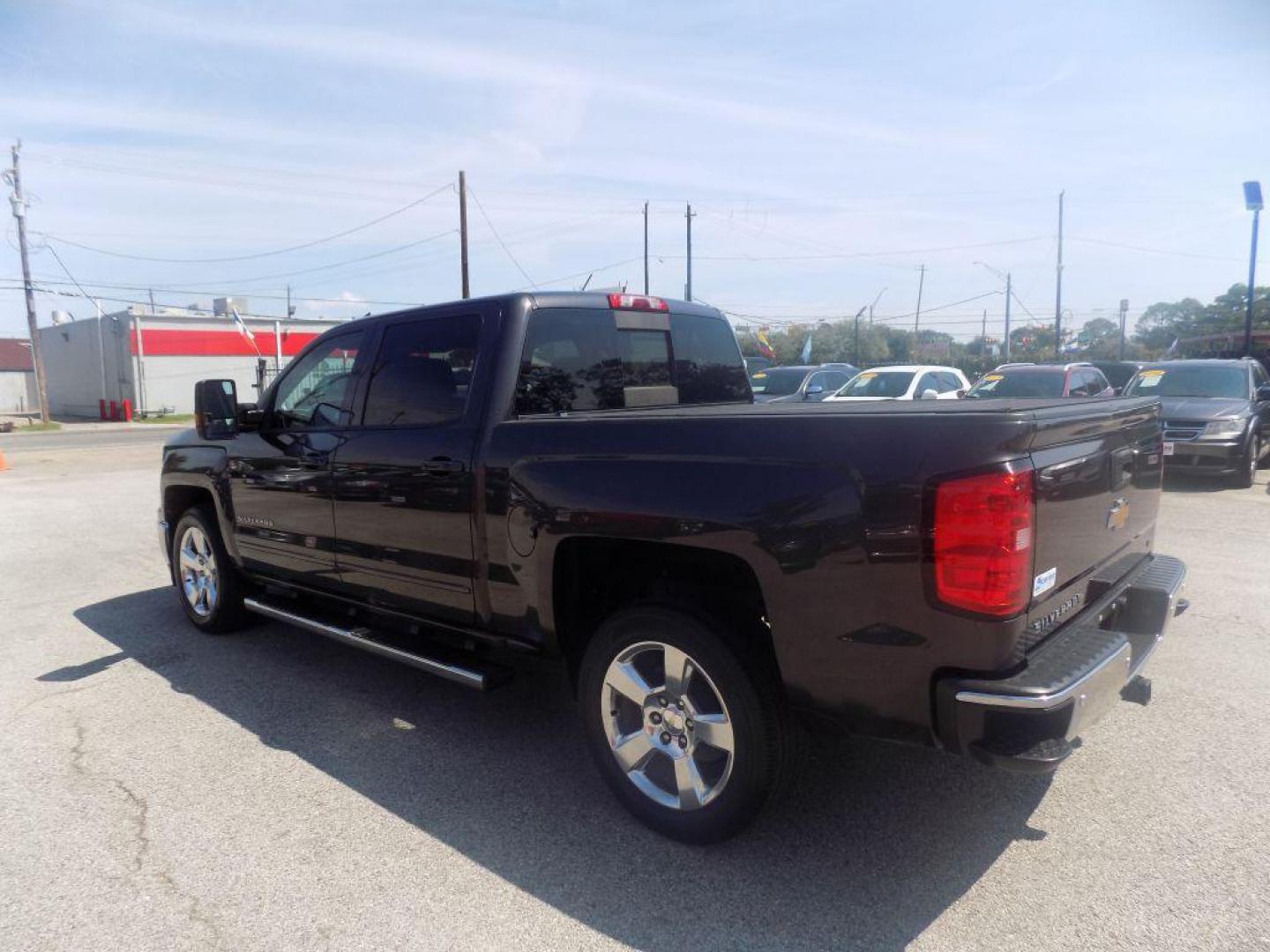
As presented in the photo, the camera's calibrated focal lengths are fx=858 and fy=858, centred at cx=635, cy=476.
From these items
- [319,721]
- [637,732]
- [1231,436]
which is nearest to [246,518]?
[319,721]

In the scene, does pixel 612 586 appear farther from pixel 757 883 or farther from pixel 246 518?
pixel 246 518

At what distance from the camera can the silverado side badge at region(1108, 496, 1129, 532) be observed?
10.1 feet

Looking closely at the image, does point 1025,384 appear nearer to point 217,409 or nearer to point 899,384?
point 899,384

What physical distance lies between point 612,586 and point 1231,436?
10.3 m

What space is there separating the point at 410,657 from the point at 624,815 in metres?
1.20

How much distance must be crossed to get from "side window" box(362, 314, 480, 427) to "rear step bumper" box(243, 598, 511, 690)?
3.35 feet

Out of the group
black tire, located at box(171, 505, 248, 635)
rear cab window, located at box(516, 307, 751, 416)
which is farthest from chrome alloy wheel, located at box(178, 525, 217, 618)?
rear cab window, located at box(516, 307, 751, 416)

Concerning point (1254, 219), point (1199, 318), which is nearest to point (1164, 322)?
point (1199, 318)

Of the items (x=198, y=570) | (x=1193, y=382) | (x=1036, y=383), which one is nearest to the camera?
(x=198, y=570)

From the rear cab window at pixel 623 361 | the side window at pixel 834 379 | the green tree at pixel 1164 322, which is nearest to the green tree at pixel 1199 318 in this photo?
the green tree at pixel 1164 322

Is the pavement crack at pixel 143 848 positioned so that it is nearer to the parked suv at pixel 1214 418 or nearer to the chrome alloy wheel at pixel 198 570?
the chrome alloy wheel at pixel 198 570

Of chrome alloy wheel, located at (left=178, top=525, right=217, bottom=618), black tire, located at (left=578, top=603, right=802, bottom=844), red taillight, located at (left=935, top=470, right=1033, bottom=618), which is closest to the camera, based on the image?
red taillight, located at (left=935, top=470, right=1033, bottom=618)

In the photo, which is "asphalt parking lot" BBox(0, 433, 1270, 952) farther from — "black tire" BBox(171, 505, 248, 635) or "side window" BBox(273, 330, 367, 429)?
"side window" BBox(273, 330, 367, 429)

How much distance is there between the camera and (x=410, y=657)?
12.5ft
